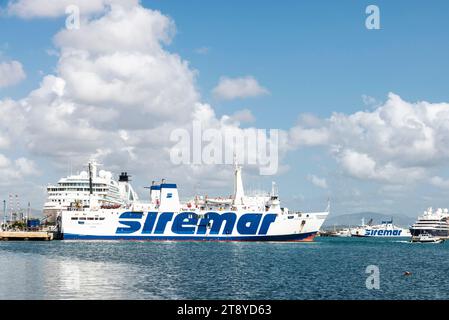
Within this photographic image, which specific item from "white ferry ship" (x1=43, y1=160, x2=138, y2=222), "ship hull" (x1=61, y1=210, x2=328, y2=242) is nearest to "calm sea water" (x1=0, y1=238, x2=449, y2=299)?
"ship hull" (x1=61, y1=210, x2=328, y2=242)

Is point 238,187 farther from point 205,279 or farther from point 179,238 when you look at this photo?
point 205,279

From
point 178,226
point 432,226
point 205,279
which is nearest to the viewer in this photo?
point 205,279

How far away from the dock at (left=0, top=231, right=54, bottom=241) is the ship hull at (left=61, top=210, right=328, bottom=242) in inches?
360

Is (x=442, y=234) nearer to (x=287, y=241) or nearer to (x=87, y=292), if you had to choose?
(x=287, y=241)

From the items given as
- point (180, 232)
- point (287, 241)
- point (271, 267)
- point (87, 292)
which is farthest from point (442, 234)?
point (87, 292)

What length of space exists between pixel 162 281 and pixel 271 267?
15.1 meters

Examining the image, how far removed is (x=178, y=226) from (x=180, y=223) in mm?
617

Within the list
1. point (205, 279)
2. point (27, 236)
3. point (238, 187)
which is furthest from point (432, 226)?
point (205, 279)

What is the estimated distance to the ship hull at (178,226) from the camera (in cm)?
9762

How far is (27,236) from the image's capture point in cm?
10731

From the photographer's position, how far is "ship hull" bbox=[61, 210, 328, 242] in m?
97.6

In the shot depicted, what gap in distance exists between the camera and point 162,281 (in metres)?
39.5

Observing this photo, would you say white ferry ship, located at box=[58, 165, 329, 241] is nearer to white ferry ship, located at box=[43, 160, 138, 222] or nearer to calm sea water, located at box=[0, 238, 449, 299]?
white ferry ship, located at box=[43, 160, 138, 222]

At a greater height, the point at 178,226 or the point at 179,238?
the point at 178,226
